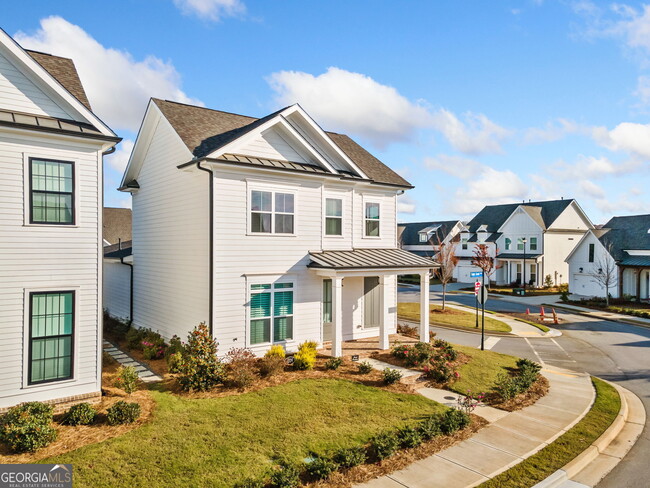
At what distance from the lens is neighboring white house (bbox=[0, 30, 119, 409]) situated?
9.74m

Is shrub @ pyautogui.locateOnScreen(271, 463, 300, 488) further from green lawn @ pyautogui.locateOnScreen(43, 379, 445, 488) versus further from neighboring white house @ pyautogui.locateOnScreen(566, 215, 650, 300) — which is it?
neighboring white house @ pyautogui.locateOnScreen(566, 215, 650, 300)

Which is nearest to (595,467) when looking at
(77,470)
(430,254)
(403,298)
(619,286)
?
(77,470)

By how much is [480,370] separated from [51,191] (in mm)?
14626

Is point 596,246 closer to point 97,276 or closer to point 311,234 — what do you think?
point 311,234

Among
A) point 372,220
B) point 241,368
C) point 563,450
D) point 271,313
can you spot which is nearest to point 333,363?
point 271,313

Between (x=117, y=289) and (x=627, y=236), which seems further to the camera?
(x=627, y=236)

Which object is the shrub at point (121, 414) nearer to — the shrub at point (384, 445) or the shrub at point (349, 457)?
the shrub at point (349, 457)

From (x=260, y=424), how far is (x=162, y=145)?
41.1 ft

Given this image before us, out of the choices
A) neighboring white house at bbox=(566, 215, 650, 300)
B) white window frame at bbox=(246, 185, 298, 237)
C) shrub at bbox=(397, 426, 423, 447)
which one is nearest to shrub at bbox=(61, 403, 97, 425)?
shrub at bbox=(397, 426, 423, 447)

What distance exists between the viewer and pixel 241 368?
486 inches

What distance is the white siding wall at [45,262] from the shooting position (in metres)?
9.69

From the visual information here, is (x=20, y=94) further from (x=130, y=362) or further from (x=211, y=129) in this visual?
(x=130, y=362)

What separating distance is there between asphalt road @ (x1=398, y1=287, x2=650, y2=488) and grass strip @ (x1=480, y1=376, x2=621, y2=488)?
769 millimetres

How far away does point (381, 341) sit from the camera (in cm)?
1680
